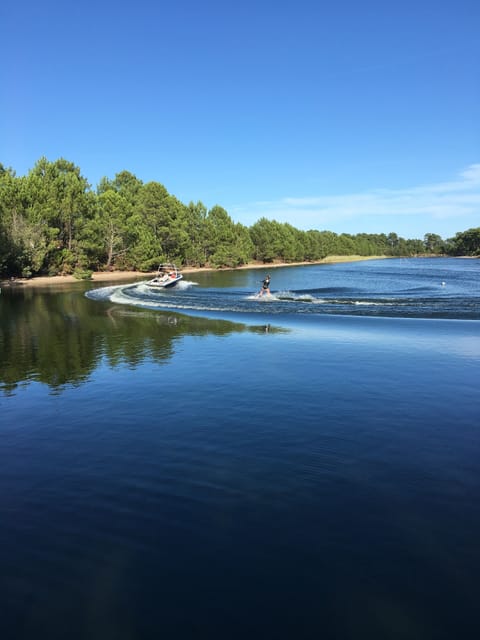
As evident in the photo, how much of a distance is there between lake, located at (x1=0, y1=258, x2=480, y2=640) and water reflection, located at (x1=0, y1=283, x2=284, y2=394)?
1.11 feet

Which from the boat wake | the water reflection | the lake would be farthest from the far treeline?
the lake

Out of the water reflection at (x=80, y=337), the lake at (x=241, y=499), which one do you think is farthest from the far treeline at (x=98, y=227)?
the lake at (x=241, y=499)

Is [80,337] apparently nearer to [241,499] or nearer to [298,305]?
[241,499]

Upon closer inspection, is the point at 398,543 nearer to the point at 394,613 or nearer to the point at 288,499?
the point at 394,613

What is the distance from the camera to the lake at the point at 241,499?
4871 millimetres

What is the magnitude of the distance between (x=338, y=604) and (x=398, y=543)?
56.5 inches

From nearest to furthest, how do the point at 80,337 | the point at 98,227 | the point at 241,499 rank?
the point at 241,499, the point at 80,337, the point at 98,227

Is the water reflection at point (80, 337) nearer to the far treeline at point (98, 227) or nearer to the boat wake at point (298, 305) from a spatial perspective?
the boat wake at point (298, 305)

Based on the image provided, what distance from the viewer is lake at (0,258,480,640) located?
4.87 meters

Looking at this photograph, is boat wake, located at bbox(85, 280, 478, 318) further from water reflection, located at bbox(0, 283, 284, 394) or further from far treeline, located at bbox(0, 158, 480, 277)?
far treeline, located at bbox(0, 158, 480, 277)

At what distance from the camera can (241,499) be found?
6.94 meters

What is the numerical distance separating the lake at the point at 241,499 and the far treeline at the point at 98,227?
55681 mm

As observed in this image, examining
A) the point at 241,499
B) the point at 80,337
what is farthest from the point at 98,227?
the point at 241,499

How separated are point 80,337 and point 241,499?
54.7ft
